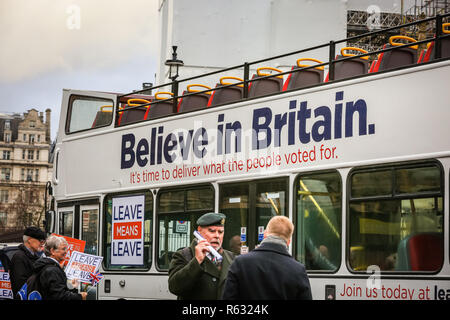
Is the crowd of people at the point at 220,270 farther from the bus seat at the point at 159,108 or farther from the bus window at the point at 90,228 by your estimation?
the bus window at the point at 90,228

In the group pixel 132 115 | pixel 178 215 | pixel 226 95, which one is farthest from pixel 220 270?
pixel 132 115

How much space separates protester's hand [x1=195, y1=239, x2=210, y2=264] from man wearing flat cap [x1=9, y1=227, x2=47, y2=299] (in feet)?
12.8

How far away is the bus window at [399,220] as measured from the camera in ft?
27.2

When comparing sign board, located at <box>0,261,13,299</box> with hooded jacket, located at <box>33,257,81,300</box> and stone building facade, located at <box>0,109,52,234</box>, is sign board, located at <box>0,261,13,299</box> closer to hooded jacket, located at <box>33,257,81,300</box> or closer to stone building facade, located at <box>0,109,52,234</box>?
hooded jacket, located at <box>33,257,81,300</box>

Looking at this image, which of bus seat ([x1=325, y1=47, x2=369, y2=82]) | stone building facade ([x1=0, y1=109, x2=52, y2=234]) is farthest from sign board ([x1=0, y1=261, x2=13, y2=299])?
stone building facade ([x1=0, y1=109, x2=52, y2=234])

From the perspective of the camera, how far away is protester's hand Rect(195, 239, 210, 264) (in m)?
7.08

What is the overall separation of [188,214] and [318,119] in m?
2.73

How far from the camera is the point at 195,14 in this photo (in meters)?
30.3

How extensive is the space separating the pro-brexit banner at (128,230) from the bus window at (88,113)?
1.56 metres

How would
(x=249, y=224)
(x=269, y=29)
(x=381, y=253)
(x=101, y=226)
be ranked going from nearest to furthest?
(x=381, y=253) → (x=249, y=224) → (x=101, y=226) → (x=269, y=29)

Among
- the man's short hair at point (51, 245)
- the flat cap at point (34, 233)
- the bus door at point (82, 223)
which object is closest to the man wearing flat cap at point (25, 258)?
the flat cap at point (34, 233)

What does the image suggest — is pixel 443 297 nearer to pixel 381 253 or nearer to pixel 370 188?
pixel 381 253

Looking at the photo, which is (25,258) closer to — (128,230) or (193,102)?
(128,230)

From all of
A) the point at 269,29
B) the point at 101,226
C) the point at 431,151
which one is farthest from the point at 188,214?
the point at 269,29
